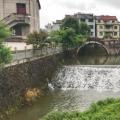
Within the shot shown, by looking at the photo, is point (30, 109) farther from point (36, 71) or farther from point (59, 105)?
point (36, 71)

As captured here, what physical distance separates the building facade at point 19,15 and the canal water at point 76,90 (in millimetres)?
13030

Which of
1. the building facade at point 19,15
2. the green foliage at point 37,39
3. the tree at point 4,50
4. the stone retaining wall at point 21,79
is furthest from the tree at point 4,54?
the building facade at point 19,15

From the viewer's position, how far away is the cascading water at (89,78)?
32781mm

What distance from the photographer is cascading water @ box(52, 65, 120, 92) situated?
32781 mm

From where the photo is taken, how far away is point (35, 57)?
35.4 metres

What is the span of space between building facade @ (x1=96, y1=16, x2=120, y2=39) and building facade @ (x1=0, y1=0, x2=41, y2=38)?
43415 mm

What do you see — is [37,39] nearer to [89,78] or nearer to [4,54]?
[89,78]

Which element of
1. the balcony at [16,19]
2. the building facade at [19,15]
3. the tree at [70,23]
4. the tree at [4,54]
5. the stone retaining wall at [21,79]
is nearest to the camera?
the tree at [4,54]

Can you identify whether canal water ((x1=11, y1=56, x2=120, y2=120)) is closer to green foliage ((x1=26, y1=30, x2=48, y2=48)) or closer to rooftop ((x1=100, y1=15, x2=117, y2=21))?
green foliage ((x1=26, y1=30, x2=48, y2=48))

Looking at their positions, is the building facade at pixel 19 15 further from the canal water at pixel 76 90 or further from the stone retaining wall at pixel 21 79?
the canal water at pixel 76 90

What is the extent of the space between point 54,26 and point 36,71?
68.3 m

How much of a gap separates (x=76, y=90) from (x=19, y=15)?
64.6ft

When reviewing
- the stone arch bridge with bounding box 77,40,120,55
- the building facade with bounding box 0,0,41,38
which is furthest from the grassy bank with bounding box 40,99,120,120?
the stone arch bridge with bounding box 77,40,120,55

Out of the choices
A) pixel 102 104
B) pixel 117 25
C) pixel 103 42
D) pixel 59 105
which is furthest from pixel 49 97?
pixel 117 25
